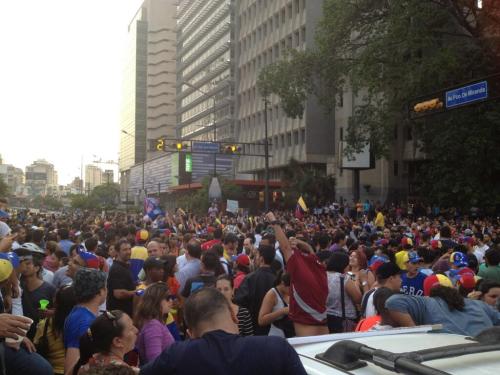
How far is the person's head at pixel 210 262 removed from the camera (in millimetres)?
6930

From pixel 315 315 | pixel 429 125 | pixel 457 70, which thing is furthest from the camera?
pixel 429 125

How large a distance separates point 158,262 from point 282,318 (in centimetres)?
146

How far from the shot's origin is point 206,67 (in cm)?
8812

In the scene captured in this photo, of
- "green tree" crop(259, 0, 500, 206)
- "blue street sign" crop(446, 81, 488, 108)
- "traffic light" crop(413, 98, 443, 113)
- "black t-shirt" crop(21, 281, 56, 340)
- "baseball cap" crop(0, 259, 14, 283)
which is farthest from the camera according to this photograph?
"green tree" crop(259, 0, 500, 206)

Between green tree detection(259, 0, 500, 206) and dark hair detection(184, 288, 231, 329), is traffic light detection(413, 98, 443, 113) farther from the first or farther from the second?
green tree detection(259, 0, 500, 206)

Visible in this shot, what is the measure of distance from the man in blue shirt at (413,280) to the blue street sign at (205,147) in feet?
77.6

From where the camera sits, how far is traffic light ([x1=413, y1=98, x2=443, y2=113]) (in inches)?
488

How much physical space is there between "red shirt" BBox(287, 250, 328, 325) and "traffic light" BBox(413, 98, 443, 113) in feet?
26.1

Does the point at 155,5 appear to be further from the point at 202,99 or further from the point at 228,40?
the point at 228,40

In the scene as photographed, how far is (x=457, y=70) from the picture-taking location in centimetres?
2714

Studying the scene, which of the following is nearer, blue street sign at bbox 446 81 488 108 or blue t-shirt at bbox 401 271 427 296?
blue t-shirt at bbox 401 271 427 296

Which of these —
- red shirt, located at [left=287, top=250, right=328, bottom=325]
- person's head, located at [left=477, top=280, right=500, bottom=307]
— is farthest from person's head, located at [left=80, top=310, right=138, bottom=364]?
person's head, located at [left=477, top=280, right=500, bottom=307]

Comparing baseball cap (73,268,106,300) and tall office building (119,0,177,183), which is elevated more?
tall office building (119,0,177,183)

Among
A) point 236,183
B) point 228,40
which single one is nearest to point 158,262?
point 236,183
